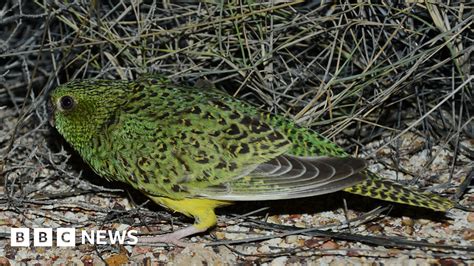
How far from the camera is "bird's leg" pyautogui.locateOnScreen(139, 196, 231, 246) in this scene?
440 cm

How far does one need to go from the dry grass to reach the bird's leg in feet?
0.88

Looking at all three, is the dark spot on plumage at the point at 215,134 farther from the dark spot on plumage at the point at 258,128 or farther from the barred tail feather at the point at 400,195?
the barred tail feather at the point at 400,195

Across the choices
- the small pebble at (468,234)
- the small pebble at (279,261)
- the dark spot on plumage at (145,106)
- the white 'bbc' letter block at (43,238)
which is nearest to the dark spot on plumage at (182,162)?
the dark spot on plumage at (145,106)

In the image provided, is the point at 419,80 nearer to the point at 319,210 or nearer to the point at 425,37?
the point at 425,37

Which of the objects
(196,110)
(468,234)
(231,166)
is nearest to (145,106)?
(196,110)

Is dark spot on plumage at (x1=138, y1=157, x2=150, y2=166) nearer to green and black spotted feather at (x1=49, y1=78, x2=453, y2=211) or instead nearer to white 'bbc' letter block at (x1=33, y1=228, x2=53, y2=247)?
green and black spotted feather at (x1=49, y1=78, x2=453, y2=211)

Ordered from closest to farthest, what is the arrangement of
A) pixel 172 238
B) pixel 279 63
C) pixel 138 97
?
1. pixel 172 238
2. pixel 138 97
3. pixel 279 63

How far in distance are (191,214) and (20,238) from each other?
97cm

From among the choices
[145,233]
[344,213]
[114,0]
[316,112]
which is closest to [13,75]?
[114,0]

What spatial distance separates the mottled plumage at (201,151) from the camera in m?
4.23

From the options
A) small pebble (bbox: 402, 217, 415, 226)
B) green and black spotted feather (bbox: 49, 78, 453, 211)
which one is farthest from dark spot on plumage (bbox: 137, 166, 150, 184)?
small pebble (bbox: 402, 217, 415, 226)

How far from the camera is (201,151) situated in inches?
168

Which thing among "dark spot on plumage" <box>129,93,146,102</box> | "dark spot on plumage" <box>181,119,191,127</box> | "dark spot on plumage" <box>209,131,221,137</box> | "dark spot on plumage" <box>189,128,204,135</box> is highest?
"dark spot on plumage" <box>129,93,146,102</box>

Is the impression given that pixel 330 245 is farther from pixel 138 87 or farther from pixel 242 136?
pixel 138 87
